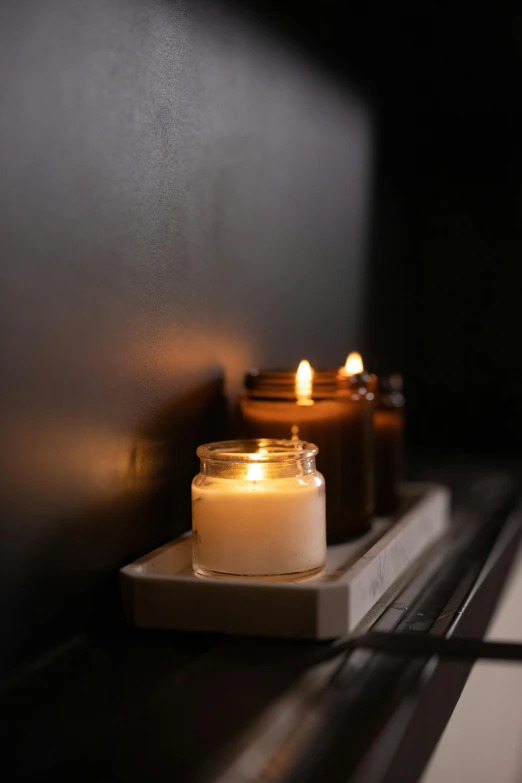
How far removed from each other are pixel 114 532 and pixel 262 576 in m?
0.10

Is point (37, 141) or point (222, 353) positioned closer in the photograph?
point (37, 141)

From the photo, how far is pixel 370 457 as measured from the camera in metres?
0.79

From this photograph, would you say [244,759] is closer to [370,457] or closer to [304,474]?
[304,474]

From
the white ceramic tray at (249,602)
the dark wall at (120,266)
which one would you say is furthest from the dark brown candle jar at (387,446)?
the white ceramic tray at (249,602)

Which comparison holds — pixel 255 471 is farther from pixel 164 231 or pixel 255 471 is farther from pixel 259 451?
pixel 164 231

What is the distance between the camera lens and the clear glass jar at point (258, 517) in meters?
0.62

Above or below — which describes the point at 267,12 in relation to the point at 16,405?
above

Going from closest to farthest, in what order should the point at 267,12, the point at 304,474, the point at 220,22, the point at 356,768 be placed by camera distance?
1. the point at 356,768
2. the point at 304,474
3. the point at 220,22
4. the point at 267,12

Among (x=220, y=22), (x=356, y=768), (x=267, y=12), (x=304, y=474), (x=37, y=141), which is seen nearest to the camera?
(x=356, y=768)

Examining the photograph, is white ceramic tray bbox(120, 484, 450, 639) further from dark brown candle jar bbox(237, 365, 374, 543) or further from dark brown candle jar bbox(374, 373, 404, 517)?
dark brown candle jar bbox(374, 373, 404, 517)

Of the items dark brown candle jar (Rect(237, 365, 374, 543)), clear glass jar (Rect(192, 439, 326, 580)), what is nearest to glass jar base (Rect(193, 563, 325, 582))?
clear glass jar (Rect(192, 439, 326, 580))

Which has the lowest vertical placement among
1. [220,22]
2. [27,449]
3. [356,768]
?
[356,768]

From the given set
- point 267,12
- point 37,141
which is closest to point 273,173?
point 267,12

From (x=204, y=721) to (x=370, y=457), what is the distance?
0.34m
